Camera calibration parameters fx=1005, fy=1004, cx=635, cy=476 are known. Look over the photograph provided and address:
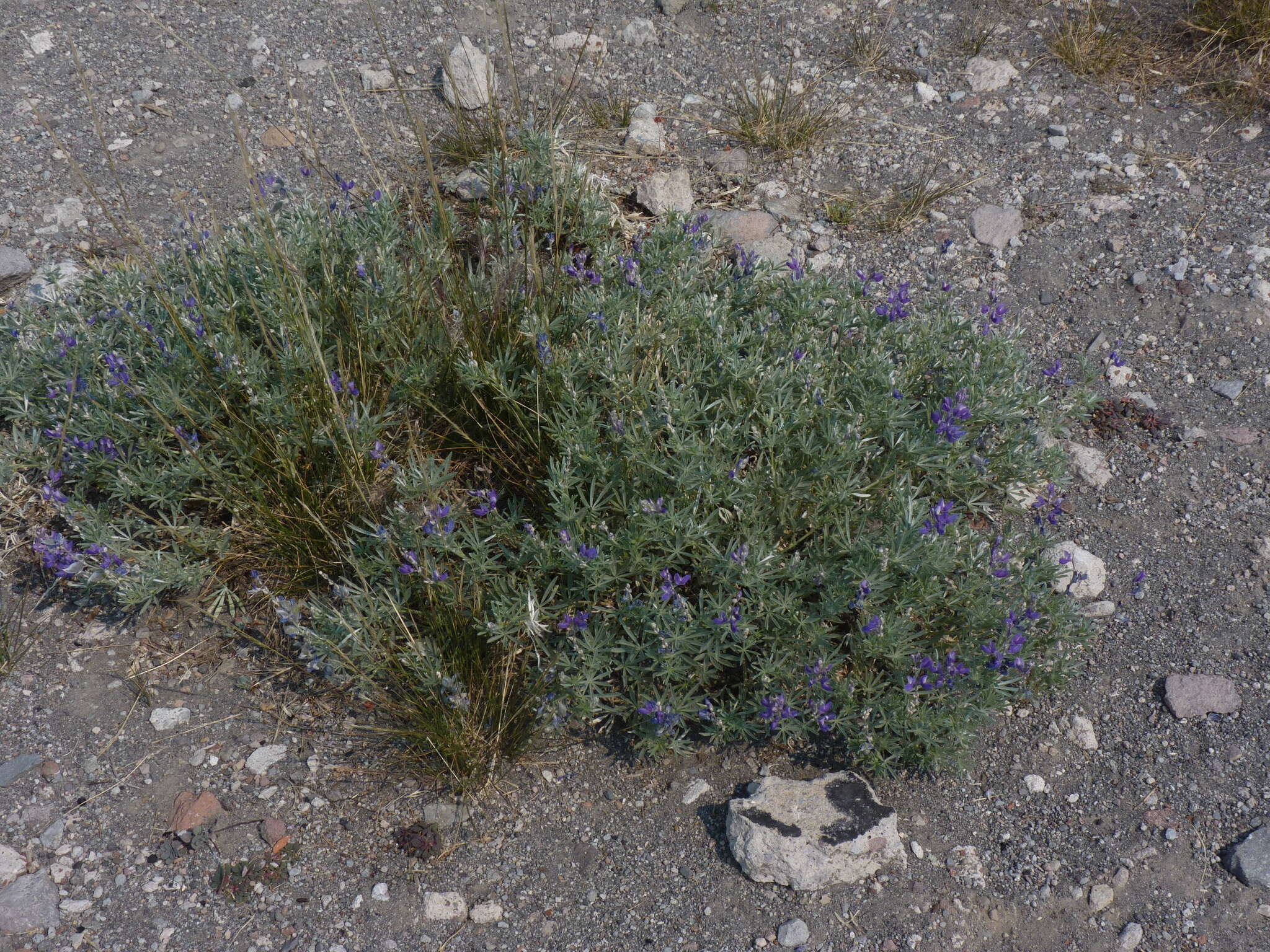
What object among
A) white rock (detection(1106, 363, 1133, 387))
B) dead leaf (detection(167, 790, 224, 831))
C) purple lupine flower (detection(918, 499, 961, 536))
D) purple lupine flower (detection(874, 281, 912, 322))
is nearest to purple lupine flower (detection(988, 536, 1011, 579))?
purple lupine flower (detection(918, 499, 961, 536))

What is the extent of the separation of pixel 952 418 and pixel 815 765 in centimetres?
131

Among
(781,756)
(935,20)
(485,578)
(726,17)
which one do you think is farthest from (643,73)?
(781,756)

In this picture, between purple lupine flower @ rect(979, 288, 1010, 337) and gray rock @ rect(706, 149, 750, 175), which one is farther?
gray rock @ rect(706, 149, 750, 175)

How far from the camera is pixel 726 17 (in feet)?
21.1

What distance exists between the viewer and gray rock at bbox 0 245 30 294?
4.86 metres

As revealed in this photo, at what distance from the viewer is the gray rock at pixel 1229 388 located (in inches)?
177

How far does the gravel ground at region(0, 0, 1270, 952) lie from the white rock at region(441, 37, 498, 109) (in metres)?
0.16

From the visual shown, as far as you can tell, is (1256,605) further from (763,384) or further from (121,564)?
(121,564)

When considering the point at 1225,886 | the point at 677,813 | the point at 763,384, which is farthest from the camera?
the point at 763,384

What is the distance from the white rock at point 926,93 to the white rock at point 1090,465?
2687 mm

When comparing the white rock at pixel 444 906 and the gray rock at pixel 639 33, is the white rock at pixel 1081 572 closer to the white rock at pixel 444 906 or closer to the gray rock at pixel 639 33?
the white rock at pixel 444 906

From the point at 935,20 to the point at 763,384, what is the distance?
3975 mm

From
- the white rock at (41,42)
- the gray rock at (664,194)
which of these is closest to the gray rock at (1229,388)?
the gray rock at (664,194)

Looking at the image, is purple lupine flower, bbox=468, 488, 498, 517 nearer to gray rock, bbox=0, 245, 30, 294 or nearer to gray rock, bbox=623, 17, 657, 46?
gray rock, bbox=0, 245, 30, 294
